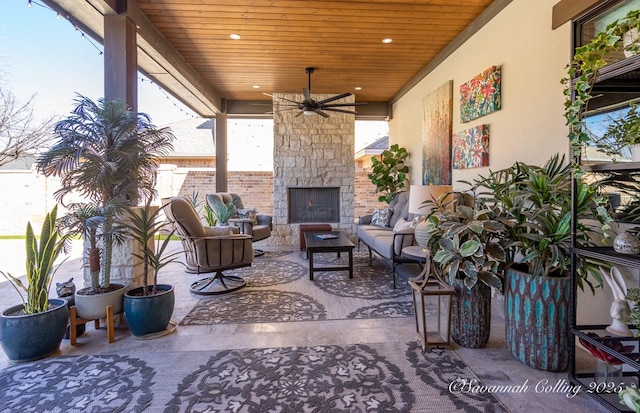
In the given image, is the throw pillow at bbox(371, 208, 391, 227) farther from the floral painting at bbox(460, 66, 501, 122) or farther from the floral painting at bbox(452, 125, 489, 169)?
the floral painting at bbox(460, 66, 501, 122)

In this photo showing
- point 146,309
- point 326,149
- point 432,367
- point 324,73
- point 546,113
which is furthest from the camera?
point 326,149

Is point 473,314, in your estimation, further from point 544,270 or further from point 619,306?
point 619,306

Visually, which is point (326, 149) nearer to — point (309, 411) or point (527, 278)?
point (527, 278)

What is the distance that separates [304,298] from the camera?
325cm

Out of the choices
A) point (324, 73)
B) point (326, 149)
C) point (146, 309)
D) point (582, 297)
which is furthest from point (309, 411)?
point (326, 149)

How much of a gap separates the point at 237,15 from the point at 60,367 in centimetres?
345

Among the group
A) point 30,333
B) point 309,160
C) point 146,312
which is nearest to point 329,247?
point 146,312

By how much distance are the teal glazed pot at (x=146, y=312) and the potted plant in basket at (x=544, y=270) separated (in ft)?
7.94

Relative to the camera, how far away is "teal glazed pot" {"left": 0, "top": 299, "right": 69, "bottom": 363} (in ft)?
6.48

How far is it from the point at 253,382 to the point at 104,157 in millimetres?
1887

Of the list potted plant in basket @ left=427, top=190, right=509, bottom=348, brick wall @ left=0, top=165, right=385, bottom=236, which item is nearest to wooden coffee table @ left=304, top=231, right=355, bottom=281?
potted plant in basket @ left=427, top=190, right=509, bottom=348

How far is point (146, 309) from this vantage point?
2.34 m

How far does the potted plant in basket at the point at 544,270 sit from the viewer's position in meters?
1.86

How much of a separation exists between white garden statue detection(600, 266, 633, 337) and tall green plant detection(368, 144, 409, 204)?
4057 mm
